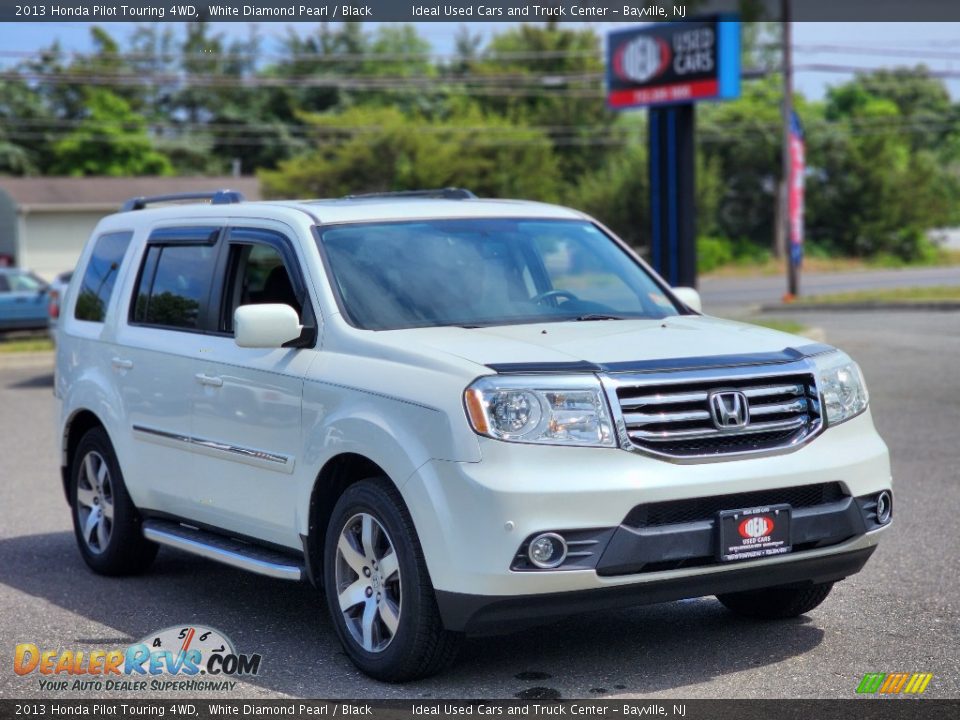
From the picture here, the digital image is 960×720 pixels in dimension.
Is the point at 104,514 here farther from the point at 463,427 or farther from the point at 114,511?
the point at 463,427

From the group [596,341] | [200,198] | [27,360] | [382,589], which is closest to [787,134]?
[27,360]

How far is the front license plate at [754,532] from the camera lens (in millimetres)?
5086

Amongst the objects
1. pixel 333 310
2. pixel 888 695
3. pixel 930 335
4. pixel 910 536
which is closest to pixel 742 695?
pixel 888 695

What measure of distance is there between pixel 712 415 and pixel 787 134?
3082cm

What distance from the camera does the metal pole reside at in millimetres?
33812

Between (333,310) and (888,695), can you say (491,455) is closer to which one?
(333,310)

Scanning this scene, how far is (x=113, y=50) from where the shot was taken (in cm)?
7656

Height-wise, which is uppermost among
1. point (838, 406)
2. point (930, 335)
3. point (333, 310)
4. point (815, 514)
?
point (333, 310)

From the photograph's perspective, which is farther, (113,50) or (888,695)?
(113,50)

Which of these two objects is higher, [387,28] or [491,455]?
[387,28]

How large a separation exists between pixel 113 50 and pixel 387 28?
1866cm

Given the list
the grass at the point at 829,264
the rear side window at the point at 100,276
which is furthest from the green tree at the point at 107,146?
the rear side window at the point at 100,276

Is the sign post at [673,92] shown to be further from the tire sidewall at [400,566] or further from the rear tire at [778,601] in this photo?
the tire sidewall at [400,566]

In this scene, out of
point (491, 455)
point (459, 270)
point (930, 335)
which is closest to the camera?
point (491, 455)
